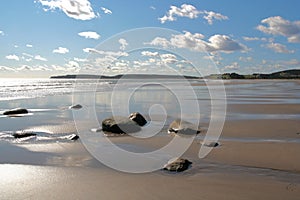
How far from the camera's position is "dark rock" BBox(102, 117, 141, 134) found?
1042 cm

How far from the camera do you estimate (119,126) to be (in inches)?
412

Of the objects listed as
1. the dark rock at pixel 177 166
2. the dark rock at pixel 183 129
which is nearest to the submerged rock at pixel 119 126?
the dark rock at pixel 183 129

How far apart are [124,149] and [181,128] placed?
2.73 meters

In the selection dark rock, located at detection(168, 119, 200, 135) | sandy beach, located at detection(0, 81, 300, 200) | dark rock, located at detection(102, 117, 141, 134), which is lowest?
sandy beach, located at detection(0, 81, 300, 200)

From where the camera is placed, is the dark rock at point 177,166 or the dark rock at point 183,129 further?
the dark rock at point 183,129

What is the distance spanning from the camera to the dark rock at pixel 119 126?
10422 millimetres

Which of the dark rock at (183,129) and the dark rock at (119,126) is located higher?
the dark rock at (119,126)

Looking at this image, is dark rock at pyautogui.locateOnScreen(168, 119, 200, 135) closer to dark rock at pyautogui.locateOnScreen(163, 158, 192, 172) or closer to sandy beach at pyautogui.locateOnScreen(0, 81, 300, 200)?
sandy beach at pyautogui.locateOnScreen(0, 81, 300, 200)

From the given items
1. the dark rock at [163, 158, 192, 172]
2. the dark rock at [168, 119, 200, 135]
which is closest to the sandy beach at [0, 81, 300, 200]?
the dark rock at [163, 158, 192, 172]

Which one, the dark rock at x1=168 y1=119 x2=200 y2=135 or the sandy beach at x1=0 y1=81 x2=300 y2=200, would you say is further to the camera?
the dark rock at x1=168 y1=119 x2=200 y2=135

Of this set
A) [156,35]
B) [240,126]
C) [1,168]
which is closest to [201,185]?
[1,168]

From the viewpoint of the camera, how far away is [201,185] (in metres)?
5.61

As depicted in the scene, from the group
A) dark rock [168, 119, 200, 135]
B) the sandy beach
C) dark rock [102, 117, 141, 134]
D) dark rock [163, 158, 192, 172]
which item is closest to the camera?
the sandy beach

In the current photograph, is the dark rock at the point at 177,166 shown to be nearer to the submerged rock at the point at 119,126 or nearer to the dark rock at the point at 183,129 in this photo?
the dark rock at the point at 183,129
